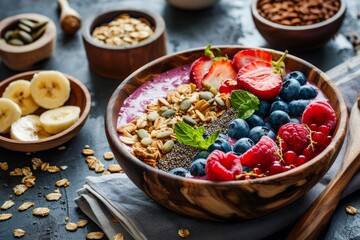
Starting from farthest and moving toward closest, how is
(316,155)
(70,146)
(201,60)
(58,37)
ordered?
(58,37)
(70,146)
(201,60)
(316,155)

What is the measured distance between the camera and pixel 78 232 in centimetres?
121

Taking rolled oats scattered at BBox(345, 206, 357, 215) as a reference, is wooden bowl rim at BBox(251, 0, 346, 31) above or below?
above

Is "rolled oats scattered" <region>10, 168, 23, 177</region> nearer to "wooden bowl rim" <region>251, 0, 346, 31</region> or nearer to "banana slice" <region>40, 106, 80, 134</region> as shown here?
"banana slice" <region>40, 106, 80, 134</region>

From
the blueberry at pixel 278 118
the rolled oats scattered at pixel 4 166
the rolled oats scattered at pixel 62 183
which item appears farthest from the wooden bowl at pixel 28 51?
the blueberry at pixel 278 118

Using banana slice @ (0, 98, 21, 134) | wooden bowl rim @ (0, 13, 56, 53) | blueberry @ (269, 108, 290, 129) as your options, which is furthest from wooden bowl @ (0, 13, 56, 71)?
blueberry @ (269, 108, 290, 129)

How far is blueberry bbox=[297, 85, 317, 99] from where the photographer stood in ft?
4.01

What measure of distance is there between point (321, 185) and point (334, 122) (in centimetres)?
15

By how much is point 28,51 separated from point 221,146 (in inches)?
32.3

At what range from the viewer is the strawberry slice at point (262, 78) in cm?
122

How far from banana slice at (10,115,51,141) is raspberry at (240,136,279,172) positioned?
607mm

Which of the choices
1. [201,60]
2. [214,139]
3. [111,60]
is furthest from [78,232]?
[111,60]

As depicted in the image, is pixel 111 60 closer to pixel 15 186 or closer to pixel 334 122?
pixel 15 186

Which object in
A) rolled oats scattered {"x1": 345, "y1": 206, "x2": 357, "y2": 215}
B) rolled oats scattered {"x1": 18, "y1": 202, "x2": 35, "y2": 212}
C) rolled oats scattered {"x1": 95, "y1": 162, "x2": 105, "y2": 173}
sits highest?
rolled oats scattered {"x1": 345, "y1": 206, "x2": 357, "y2": 215}

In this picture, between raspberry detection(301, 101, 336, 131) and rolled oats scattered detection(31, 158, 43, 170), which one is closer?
raspberry detection(301, 101, 336, 131)
